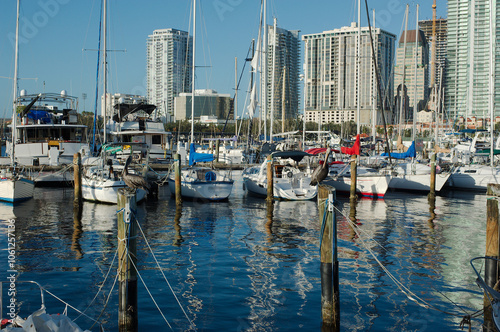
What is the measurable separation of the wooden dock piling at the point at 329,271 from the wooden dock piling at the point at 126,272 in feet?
12.5

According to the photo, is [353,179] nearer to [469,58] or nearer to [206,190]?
[206,190]

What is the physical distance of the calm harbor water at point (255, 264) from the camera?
466 inches

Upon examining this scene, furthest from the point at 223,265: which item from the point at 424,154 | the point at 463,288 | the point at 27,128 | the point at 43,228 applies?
the point at 424,154

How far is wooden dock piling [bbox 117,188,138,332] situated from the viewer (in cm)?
1005

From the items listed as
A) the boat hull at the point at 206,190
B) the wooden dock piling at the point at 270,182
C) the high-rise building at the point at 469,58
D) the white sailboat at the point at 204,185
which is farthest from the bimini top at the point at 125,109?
the high-rise building at the point at 469,58

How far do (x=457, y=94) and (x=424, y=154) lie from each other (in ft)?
338

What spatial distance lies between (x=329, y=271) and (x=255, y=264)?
231 inches

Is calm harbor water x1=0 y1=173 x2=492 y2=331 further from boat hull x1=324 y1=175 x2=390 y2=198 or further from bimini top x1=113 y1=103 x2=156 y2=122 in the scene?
bimini top x1=113 y1=103 x2=156 y2=122

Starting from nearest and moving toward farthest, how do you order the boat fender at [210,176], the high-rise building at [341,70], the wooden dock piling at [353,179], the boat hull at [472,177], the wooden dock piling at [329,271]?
the wooden dock piling at [329,271]
the boat fender at [210,176]
the wooden dock piling at [353,179]
the boat hull at [472,177]
the high-rise building at [341,70]

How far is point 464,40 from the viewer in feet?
471

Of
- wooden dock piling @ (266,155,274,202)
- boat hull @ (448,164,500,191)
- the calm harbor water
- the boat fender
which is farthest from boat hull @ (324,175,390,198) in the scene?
boat hull @ (448,164,500,191)

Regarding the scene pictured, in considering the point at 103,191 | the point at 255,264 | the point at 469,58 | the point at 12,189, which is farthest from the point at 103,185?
the point at 469,58

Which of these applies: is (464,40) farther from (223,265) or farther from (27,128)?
(223,265)

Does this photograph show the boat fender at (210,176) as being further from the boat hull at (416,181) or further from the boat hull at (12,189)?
the boat hull at (416,181)
